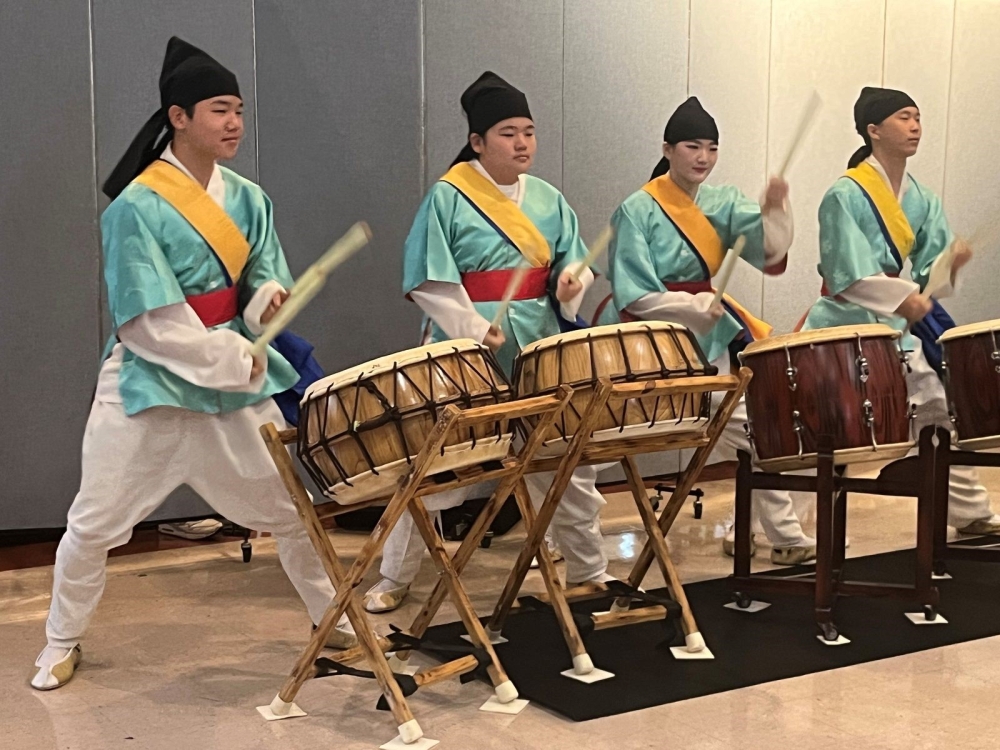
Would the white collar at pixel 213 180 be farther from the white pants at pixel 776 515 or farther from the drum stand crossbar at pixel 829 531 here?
the white pants at pixel 776 515

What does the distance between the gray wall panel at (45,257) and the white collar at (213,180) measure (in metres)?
1.32

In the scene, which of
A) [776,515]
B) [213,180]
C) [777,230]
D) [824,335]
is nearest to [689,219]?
[777,230]

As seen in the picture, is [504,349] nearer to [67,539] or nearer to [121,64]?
[67,539]

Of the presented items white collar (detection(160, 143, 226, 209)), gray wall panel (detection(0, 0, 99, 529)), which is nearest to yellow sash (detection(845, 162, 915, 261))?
white collar (detection(160, 143, 226, 209))

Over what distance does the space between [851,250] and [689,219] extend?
53 cm

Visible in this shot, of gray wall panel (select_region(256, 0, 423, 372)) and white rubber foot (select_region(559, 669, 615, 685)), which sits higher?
gray wall panel (select_region(256, 0, 423, 372))

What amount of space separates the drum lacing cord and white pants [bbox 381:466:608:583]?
26.2 inches

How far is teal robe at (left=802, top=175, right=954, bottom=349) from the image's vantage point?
161 inches

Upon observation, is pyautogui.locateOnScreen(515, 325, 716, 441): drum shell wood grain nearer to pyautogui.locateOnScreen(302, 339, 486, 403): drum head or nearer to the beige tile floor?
pyautogui.locateOnScreen(302, 339, 486, 403): drum head

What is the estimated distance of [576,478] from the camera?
12.0ft

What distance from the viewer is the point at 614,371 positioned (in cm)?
293

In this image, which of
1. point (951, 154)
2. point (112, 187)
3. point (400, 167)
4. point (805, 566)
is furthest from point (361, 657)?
point (951, 154)

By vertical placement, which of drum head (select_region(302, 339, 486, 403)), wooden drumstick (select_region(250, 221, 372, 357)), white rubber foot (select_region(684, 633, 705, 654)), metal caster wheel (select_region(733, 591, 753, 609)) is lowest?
metal caster wheel (select_region(733, 591, 753, 609))

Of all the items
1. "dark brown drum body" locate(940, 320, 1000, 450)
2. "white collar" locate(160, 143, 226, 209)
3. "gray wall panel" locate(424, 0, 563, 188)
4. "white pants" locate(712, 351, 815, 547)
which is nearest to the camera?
"white collar" locate(160, 143, 226, 209)
